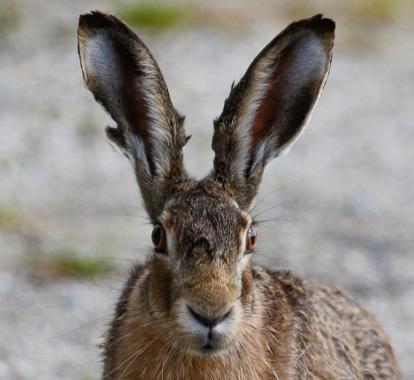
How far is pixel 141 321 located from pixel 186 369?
26 cm

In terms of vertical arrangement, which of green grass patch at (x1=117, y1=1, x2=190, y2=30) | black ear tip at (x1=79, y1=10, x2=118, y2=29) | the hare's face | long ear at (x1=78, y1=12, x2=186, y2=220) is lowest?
the hare's face

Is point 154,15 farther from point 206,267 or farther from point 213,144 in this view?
point 206,267

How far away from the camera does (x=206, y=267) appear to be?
5668 millimetres

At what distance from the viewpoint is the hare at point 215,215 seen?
5824mm

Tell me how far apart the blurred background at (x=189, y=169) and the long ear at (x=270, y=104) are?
57cm

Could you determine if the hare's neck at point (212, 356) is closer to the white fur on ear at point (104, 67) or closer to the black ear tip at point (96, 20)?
the white fur on ear at point (104, 67)

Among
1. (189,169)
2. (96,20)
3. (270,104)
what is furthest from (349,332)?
(189,169)

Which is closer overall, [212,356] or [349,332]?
[212,356]

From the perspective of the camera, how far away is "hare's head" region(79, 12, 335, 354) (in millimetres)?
5801

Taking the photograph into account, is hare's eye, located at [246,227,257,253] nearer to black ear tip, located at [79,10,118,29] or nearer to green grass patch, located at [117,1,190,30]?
black ear tip, located at [79,10,118,29]

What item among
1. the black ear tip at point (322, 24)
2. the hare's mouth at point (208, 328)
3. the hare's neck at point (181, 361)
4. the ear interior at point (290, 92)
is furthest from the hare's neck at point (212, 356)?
the black ear tip at point (322, 24)

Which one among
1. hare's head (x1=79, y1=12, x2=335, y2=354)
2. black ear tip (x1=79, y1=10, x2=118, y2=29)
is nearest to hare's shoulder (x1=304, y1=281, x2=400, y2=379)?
hare's head (x1=79, y1=12, x2=335, y2=354)

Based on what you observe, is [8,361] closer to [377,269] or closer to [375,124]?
[377,269]

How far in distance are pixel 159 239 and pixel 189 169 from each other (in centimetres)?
415
